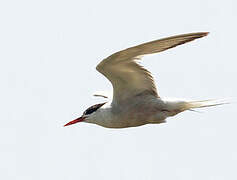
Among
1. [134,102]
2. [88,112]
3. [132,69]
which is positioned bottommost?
[88,112]

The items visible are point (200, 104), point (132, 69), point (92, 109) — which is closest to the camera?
point (132, 69)

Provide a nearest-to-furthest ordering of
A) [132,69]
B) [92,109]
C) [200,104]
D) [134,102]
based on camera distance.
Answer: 1. [132,69]
2. [200,104]
3. [134,102]
4. [92,109]

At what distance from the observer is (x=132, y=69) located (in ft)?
20.9

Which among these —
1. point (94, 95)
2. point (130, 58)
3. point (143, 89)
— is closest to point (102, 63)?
point (130, 58)

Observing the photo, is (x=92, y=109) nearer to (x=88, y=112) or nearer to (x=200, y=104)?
(x=88, y=112)

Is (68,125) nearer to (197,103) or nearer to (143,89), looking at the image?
(143,89)

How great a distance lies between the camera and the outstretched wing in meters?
5.54

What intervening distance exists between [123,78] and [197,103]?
0.93 meters

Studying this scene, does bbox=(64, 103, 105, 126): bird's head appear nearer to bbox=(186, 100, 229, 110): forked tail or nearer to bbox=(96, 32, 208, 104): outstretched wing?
bbox=(96, 32, 208, 104): outstretched wing

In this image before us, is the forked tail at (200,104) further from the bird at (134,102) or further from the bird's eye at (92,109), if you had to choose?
the bird's eye at (92,109)

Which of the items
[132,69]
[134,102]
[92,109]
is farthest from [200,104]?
[92,109]

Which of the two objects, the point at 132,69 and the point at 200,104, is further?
the point at 200,104

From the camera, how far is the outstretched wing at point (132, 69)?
18.2 ft

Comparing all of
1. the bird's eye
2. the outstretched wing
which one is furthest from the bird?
the bird's eye
